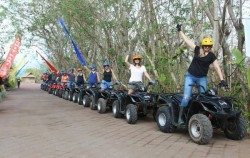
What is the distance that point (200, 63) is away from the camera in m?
7.51

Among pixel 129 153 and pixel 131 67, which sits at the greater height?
pixel 131 67

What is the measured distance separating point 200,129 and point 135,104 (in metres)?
3.34

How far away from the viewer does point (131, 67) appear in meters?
10.4

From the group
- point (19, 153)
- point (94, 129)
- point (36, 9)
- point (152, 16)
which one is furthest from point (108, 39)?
point (36, 9)

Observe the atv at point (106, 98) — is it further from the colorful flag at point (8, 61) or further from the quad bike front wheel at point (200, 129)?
the quad bike front wheel at point (200, 129)

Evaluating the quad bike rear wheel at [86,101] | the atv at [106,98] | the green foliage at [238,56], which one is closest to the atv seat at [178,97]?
the green foliage at [238,56]

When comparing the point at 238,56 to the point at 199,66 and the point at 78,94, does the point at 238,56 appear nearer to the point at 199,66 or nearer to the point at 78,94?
the point at 199,66

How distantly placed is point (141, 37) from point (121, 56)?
2.14m

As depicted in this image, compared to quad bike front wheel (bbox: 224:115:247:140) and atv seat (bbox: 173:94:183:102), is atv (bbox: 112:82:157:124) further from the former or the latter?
quad bike front wheel (bbox: 224:115:247:140)

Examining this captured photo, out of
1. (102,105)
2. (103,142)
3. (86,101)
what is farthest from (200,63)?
(86,101)

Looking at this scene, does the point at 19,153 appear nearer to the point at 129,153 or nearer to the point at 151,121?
the point at 129,153

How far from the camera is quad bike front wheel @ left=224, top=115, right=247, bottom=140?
23.0 feet

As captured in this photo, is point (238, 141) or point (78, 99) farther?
point (78, 99)

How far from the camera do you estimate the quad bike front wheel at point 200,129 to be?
21.9 ft
